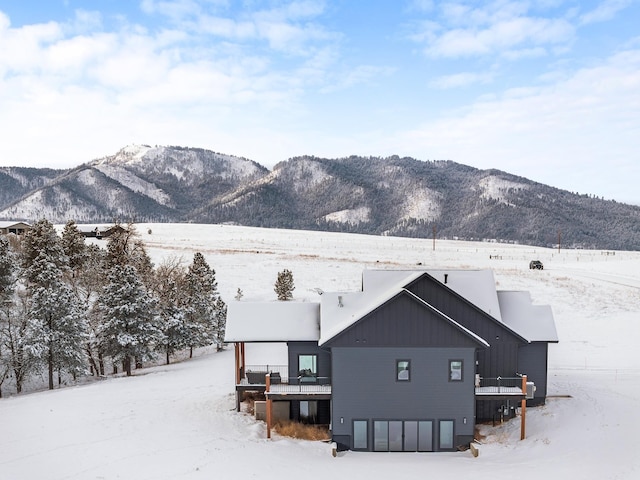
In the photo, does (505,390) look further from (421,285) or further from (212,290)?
(212,290)

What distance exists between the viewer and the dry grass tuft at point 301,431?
2336cm

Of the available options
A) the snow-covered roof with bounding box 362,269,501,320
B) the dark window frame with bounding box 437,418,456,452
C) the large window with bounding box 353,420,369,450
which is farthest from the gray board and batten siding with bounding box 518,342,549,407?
the large window with bounding box 353,420,369,450

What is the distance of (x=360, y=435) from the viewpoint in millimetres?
22984

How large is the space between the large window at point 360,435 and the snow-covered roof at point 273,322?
456 centimetres

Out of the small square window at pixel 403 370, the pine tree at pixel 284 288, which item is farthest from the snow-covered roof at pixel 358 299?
the pine tree at pixel 284 288

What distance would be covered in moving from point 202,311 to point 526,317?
2704 cm

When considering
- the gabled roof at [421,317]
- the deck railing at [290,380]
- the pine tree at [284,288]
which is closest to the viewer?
the gabled roof at [421,317]

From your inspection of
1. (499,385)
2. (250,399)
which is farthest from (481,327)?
(250,399)

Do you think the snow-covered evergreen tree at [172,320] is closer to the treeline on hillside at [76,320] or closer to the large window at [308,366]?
the treeline on hillside at [76,320]

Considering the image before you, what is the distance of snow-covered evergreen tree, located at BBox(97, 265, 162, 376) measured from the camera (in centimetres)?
3372

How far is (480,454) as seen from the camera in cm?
2186

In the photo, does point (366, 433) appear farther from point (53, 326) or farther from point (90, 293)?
point (90, 293)

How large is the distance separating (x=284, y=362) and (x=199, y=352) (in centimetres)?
1436

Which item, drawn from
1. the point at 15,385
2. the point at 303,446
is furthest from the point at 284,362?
the point at 15,385
